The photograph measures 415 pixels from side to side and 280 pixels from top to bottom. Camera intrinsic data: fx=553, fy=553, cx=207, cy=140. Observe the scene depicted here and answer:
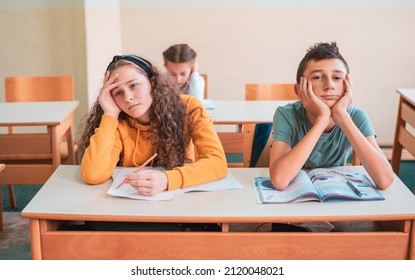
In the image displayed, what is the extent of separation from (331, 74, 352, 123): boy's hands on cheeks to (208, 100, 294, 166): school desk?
0.93m

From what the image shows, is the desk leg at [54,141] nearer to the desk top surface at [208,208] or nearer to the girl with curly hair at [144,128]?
the girl with curly hair at [144,128]

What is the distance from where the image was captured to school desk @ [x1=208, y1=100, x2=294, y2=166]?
2.77m

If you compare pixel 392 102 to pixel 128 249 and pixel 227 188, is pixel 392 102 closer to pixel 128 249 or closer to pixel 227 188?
pixel 227 188

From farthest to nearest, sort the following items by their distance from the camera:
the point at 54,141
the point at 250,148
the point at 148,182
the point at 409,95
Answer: the point at 409,95
the point at 54,141
the point at 250,148
the point at 148,182

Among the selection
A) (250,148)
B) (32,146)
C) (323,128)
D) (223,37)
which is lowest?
(32,146)

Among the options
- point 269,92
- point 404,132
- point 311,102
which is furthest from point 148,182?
point 404,132

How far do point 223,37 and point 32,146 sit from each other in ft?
6.51

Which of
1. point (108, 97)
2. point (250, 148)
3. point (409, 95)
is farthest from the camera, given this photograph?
point (409, 95)

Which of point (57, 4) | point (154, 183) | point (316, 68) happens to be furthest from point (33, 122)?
point (57, 4)

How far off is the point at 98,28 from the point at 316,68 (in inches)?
104

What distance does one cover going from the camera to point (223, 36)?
430 centimetres

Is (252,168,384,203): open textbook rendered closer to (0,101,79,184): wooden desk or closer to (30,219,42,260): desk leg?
(30,219,42,260): desk leg

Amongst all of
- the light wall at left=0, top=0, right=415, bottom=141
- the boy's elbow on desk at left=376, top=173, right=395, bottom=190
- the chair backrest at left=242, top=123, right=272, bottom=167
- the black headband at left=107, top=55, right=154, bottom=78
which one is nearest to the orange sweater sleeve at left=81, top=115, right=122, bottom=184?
the black headband at left=107, top=55, right=154, bottom=78

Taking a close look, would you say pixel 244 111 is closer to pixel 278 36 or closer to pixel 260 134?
pixel 260 134
